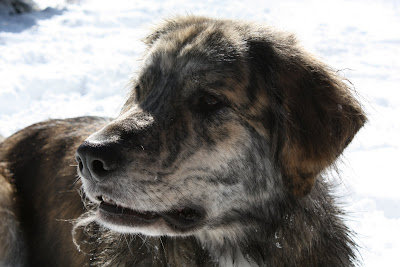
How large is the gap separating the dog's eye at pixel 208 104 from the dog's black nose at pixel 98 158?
22.6 inches

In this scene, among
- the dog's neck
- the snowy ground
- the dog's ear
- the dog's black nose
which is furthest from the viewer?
the snowy ground

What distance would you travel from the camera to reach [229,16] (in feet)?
14.4

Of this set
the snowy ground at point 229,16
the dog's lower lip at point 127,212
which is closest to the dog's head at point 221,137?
the dog's lower lip at point 127,212

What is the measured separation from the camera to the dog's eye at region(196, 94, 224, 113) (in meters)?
2.76

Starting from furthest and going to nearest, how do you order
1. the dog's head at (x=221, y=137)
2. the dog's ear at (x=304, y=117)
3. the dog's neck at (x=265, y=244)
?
the dog's neck at (x=265, y=244) < the dog's ear at (x=304, y=117) < the dog's head at (x=221, y=137)

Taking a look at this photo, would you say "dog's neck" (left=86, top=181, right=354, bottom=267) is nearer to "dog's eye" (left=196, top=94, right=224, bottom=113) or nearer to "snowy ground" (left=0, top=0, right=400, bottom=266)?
"snowy ground" (left=0, top=0, right=400, bottom=266)

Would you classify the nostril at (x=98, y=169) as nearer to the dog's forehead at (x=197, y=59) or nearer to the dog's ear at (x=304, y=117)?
the dog's forehead at (x=197, y=59)

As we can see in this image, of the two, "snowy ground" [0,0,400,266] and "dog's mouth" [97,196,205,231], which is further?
"snowy ground" [0,0,400,266]

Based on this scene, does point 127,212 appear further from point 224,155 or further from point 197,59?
point 197,59

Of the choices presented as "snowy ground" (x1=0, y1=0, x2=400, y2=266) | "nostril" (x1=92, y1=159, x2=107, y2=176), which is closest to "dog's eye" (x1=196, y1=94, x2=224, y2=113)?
"nostril" (x1=92, y1=159, x2=107, y2=176)

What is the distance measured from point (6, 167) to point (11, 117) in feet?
8.84

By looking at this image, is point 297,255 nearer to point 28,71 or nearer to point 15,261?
point 15,261

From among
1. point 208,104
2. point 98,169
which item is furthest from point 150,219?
point 208,104

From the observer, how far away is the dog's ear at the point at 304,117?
2723 millimetres
